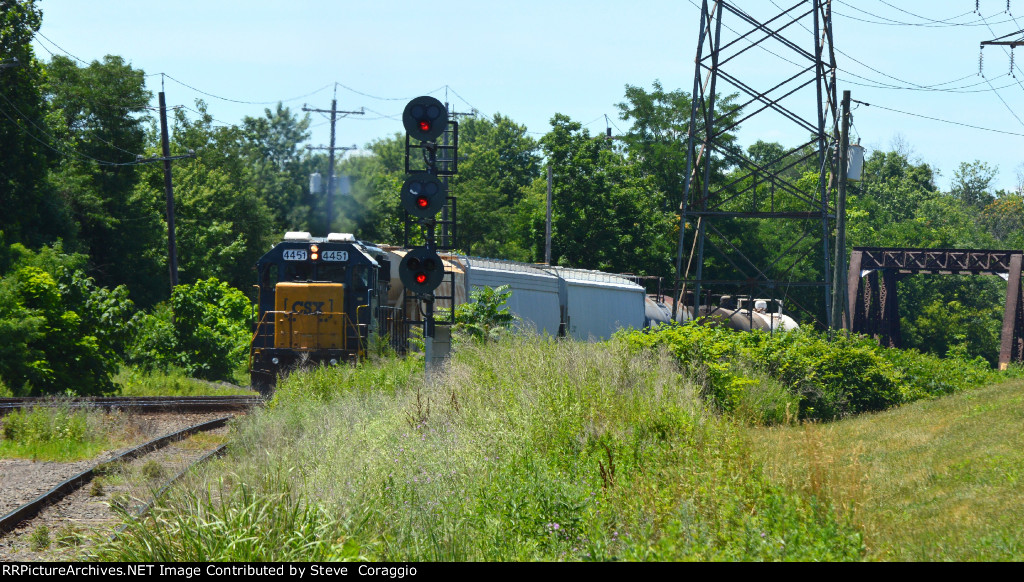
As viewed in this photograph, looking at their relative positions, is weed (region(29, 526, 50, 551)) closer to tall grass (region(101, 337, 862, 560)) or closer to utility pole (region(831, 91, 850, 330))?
tall grass (region(101, 337, 862, 560))

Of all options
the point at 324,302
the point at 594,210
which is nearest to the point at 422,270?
the point at 324,302

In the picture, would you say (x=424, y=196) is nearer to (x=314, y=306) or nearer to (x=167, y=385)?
(x=314, y=306)

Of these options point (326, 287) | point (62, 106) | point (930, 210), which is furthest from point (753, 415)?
point (930, 210)

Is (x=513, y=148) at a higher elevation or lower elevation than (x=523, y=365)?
higher

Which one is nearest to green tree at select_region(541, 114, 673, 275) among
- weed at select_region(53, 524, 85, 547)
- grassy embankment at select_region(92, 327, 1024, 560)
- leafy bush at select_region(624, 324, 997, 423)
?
leafy bush at select_region(624, 324, 997, 423)

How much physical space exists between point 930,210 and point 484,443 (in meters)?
99.4

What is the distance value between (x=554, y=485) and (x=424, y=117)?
687cm

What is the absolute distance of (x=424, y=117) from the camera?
1361 centimetres

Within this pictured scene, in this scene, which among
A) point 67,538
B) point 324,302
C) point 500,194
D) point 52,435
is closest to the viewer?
point 67,538

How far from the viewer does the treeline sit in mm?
34469

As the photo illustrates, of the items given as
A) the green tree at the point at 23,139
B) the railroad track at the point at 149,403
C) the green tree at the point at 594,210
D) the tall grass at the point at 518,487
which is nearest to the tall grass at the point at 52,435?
the railroad track at the point at 149,403

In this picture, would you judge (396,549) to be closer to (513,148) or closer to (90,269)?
(90,269)

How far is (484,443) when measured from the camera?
9891mm

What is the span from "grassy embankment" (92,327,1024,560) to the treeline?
48.8 feet
